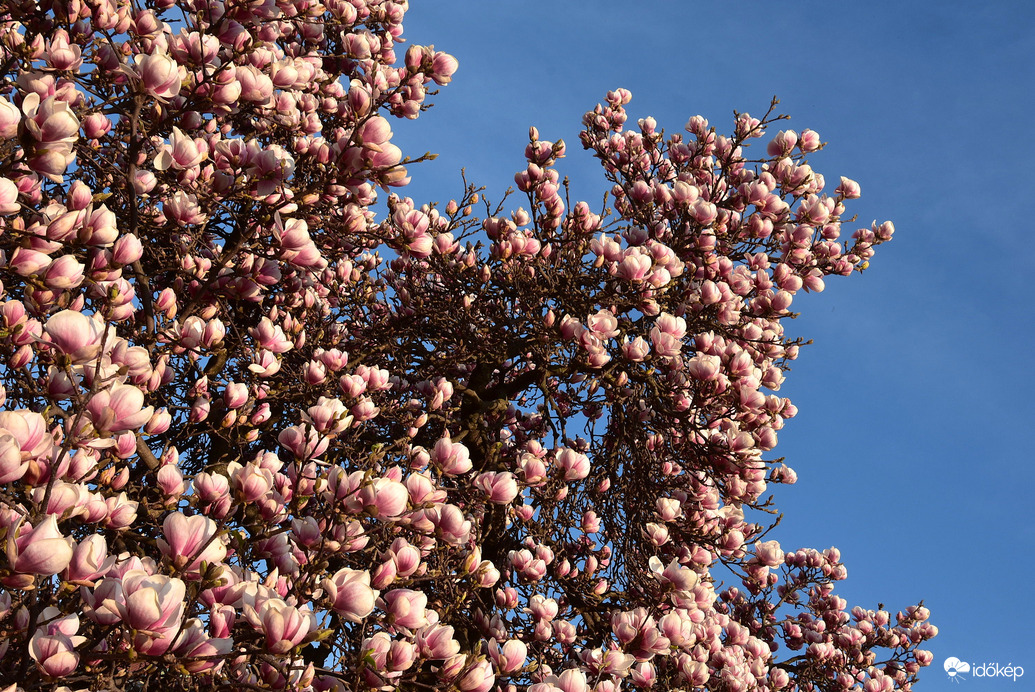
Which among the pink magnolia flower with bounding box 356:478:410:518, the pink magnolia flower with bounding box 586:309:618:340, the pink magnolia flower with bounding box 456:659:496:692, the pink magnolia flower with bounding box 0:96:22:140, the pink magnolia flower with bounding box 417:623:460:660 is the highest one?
the pink magnolia flower with bounding box 586:309:618:340

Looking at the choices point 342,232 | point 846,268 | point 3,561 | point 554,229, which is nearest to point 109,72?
point 342,232

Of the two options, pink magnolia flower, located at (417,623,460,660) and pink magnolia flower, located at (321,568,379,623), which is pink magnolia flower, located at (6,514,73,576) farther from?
pink magnolia flower, located at (417,623,460,660)

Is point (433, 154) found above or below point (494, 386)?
below

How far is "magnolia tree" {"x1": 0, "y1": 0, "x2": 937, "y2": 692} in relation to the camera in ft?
7.77

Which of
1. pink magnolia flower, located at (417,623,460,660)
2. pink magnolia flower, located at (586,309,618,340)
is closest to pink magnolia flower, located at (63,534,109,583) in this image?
pink magnolia flower, located at (417,623,460,660)

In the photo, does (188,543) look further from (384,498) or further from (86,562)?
(384,498)

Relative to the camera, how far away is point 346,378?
4133 millimetres

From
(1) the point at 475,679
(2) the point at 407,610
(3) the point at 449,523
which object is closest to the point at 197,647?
(2) the point at 407,610

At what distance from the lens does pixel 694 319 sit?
514 centimetres

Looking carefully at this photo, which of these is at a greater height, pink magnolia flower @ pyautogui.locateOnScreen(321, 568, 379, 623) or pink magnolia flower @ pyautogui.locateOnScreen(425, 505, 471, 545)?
pink magnolia flower @ pyautogui.locateOnScreen(425, 505, 471, 545)

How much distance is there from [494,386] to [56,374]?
3966 millimetres

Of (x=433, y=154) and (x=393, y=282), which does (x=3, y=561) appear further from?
(x=393, y=282)

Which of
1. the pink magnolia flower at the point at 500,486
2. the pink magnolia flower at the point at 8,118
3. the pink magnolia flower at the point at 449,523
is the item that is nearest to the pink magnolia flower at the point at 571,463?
the pink magnolia flower at the point at 500,486

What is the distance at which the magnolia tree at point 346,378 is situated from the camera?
237cm
